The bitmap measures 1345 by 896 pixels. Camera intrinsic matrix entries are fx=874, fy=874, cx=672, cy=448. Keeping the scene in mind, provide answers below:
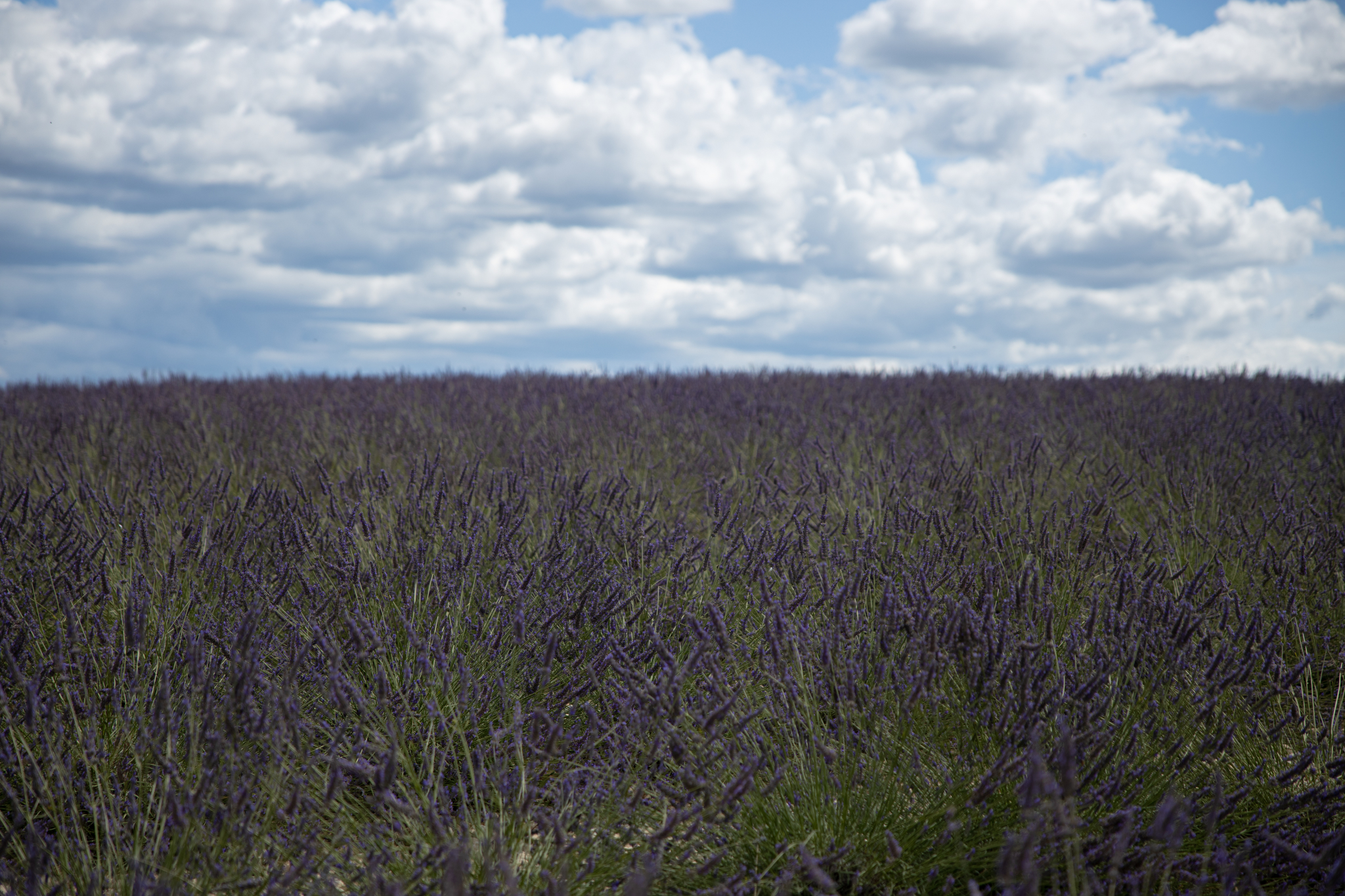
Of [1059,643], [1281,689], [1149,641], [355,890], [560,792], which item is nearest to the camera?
[355,890]

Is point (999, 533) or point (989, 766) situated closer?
point (989, 766)

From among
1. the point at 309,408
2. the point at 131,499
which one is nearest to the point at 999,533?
the point at 131,499

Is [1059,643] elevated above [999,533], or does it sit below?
below

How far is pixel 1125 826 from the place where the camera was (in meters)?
1.44

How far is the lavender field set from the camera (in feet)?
5.41

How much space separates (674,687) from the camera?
1632mm

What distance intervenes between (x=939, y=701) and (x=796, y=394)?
221 inches

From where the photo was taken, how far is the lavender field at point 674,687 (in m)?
1.65

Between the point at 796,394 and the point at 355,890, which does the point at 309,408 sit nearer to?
the point at 796,394

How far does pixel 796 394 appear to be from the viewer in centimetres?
761

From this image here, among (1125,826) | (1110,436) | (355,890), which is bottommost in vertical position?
(355,890)

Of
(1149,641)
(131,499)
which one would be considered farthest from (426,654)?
(131,499)

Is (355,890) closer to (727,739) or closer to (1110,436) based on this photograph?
(727,739)

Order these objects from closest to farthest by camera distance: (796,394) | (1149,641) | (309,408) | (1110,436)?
(1149,641) < (1110,436) < (309,408) < (796,394)
